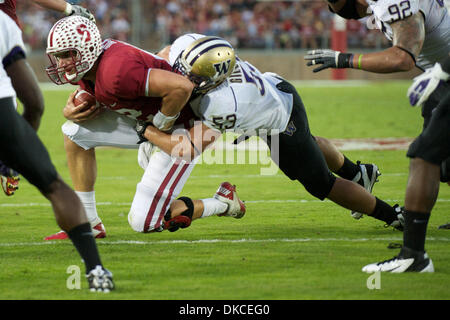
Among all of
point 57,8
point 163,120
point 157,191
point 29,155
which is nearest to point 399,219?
point 157,191

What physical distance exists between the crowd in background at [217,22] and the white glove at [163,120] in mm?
20308

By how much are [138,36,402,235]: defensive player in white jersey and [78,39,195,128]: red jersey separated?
0.15 meters

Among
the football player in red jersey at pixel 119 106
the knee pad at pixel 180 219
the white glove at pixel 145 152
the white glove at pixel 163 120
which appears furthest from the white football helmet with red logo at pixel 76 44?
the knee pad at pixel 180 219

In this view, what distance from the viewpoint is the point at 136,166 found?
30.7ft

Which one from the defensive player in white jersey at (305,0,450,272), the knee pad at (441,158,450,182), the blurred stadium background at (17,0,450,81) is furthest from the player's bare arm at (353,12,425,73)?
the blurred stadium background at (17,0,450,81)

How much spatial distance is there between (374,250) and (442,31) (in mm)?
1542

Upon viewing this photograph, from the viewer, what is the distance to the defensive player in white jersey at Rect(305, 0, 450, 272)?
4.03 metres

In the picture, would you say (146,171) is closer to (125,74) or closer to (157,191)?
(157,191)

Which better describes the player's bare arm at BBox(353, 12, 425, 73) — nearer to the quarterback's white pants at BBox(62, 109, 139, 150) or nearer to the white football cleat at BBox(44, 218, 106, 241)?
the quarterback's white pants at BBox(62, 109, 139, 150)

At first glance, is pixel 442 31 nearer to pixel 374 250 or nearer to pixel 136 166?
pixel 374 250

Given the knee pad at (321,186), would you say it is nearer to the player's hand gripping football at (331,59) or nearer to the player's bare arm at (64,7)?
the player's hand gripping football at (331,59)

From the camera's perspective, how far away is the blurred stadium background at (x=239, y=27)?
2450cm

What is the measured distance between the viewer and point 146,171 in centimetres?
511
